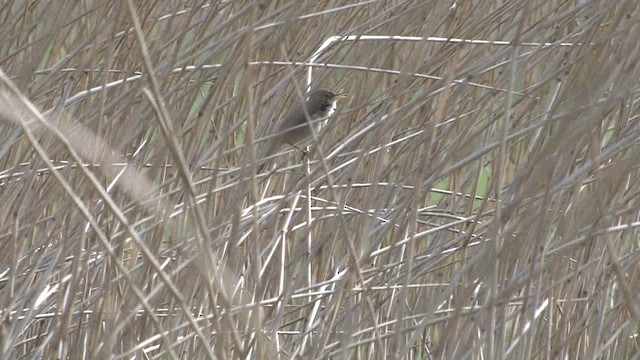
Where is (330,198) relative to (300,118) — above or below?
below

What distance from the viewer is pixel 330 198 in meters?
2.28

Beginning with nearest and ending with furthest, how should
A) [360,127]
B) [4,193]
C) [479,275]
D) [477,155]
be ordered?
1. [479,275]
2. [477,155]
3. [4,193]
4. [360,127]

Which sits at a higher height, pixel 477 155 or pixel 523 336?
pixel 477 155

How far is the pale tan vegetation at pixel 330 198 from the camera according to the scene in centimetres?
129

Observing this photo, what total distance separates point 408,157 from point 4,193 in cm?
76

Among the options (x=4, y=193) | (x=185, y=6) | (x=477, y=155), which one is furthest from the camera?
(x=185, y=6)

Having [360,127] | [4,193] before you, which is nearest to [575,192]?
[360,127]

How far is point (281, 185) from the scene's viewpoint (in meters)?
2.52

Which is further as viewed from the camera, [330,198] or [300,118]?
[300,118]

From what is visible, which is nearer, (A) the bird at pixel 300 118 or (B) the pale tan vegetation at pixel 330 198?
(B) the pale tan vegetation at pixel 330 198

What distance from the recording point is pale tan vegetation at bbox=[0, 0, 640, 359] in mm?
1290

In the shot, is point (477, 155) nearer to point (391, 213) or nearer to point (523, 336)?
point (523, 336)

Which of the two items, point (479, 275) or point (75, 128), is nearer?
point (479, 275)

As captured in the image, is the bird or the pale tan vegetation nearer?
the pale tan vegetation
